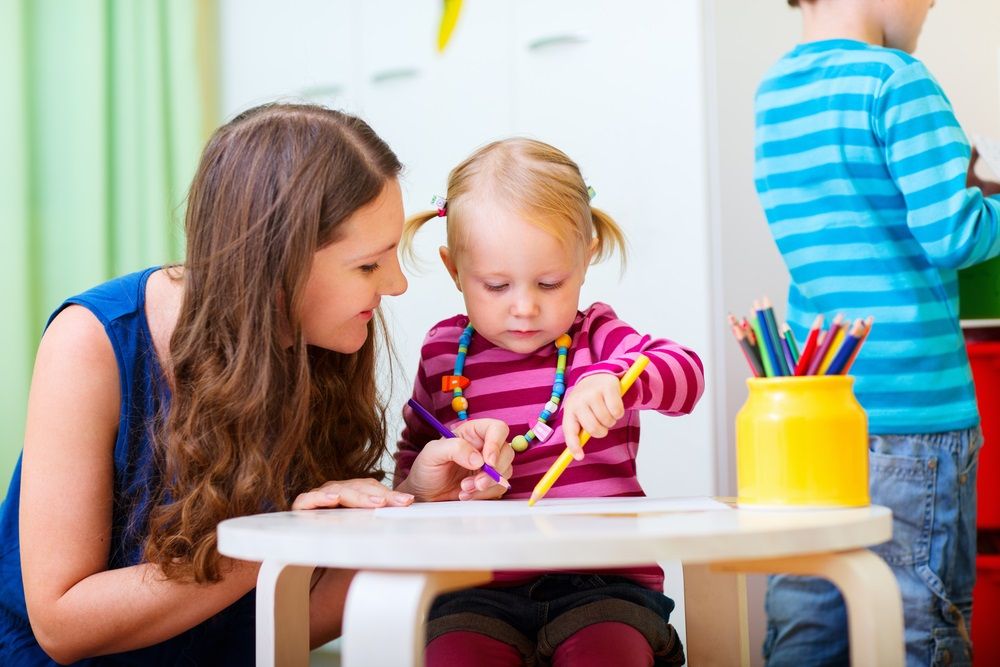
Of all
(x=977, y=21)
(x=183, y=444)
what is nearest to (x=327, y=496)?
(x=183, y=444)

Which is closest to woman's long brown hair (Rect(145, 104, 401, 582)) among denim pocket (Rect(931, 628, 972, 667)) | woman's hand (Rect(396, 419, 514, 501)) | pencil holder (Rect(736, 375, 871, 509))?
woman's hand (Rect(396, 419, 514, 501))

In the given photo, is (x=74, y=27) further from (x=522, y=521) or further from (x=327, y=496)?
(x=522, y=521)

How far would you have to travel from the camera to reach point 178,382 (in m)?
0.97

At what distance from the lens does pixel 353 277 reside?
1.01 metres

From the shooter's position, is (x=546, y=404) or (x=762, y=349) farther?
(x=546, y=404)

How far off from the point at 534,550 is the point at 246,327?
0.45 meters

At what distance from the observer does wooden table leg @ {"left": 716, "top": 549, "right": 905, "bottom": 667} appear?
0.67 metres

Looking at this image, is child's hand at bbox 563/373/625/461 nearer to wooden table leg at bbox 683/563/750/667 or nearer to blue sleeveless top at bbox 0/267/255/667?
wooden table leg at bbox 683/563/750/667

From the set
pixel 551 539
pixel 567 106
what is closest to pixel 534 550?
pixel 551 539

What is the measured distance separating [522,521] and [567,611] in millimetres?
309

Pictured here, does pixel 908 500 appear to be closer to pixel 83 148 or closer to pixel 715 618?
pixel 715 618

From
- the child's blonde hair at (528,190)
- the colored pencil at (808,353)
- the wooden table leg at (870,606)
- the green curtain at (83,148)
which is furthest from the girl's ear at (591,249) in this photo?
the green curtain at (83,148)

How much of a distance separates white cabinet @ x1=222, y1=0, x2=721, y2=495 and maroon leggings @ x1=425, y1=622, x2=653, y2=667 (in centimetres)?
79

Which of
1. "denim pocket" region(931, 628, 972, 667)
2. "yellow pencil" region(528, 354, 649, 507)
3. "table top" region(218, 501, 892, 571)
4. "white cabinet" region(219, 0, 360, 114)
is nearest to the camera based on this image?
"table top" region(218, 501, 892, 571)
